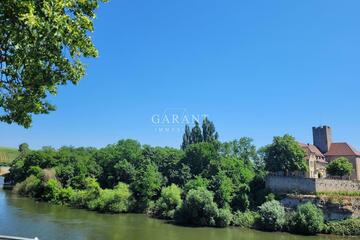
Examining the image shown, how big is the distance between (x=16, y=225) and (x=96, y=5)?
91.3 feet

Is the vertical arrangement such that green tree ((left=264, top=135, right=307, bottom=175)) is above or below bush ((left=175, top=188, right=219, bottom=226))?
above

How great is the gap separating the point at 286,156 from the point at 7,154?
116 meters

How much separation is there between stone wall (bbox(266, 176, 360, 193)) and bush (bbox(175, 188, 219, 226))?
9145 mm

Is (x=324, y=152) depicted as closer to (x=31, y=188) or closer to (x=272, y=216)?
(x=272, y=216)

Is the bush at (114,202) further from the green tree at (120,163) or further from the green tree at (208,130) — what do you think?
the green tree at (208,130)

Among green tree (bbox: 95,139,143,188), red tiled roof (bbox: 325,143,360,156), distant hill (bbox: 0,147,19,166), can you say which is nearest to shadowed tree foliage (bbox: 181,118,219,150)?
green tree (bbox: 95,139,143,188)

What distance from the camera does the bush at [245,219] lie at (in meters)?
38.7

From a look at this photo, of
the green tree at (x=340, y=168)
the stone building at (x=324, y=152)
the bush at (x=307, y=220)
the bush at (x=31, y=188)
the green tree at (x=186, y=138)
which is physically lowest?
the bush at (x=307, y=220)

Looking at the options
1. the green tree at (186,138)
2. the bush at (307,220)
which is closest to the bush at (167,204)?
the bush at (307,220)

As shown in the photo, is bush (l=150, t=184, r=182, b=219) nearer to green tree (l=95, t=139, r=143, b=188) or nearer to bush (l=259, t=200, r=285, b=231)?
green tree (l=95, t=139, r=143, b=188)

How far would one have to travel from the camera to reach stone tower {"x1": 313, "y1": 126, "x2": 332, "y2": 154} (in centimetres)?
6147

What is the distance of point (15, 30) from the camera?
331 inches

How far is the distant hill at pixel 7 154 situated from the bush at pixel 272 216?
111m

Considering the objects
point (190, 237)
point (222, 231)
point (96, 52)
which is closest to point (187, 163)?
point (222, 231)
